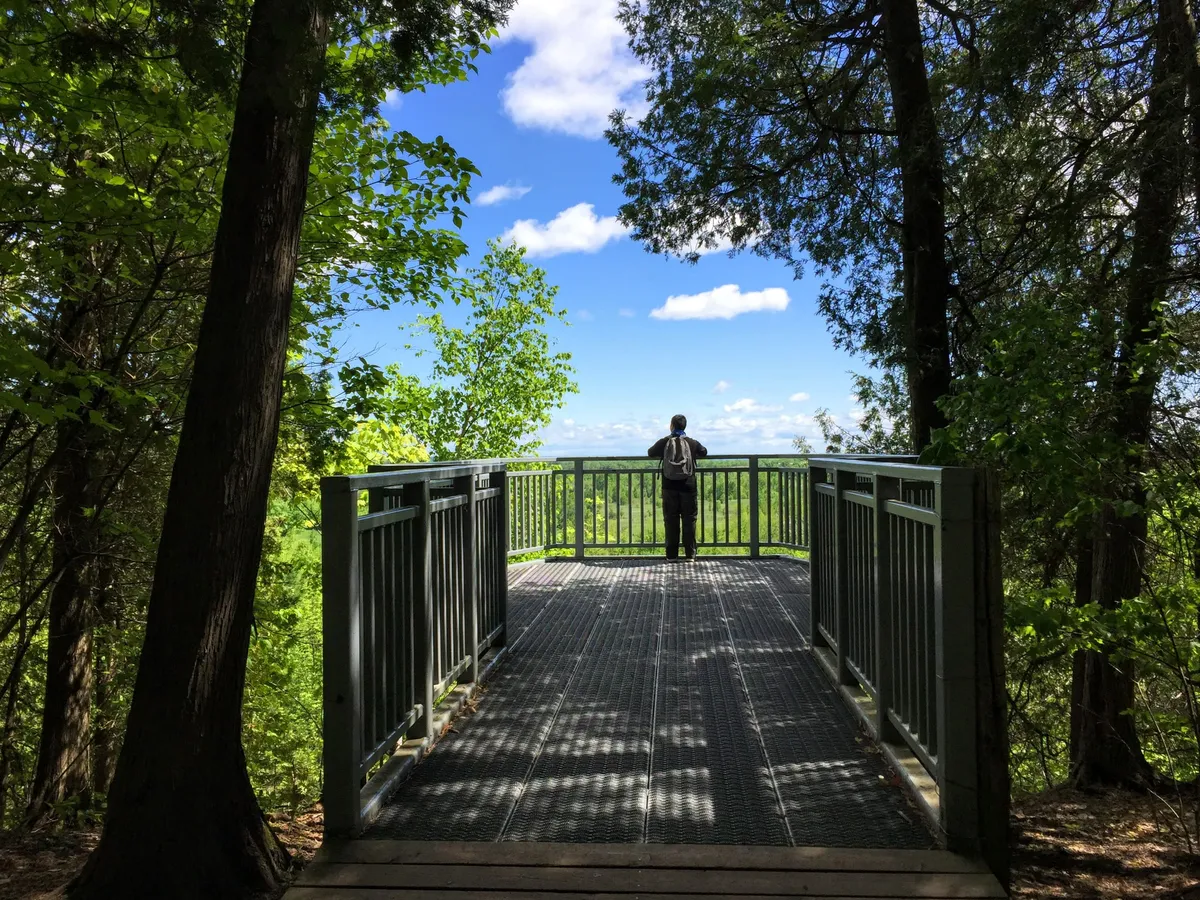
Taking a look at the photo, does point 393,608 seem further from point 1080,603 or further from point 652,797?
point 1080,603

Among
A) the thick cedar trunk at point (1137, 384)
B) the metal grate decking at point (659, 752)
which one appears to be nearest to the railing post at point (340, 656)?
the metal grate decking at point (659, 752)

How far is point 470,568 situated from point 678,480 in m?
6.06

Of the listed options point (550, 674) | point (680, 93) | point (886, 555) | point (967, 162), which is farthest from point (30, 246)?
point (967, 162)

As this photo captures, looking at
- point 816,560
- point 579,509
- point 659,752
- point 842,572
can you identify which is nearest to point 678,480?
point 579,509

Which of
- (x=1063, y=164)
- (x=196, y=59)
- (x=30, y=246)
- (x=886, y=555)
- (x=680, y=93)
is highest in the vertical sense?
(x=680, y=93)

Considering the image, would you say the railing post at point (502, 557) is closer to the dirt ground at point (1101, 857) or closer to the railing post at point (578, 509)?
the dirt ground at point (1101, 857)

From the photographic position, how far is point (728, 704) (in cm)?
478

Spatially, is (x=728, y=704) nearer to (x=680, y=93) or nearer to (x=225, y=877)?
(x=225, y=877)

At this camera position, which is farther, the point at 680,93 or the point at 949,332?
the point at 680,93

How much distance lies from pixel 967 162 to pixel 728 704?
5.51m

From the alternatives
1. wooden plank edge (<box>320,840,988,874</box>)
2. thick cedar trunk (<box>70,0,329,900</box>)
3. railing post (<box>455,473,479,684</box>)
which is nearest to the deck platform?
wooden plank edge (<box>320,840,988,874</box>)

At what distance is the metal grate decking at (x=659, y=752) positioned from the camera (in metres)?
3.19

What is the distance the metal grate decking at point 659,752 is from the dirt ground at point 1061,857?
0.97 meters

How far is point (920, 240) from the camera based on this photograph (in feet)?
25.1
